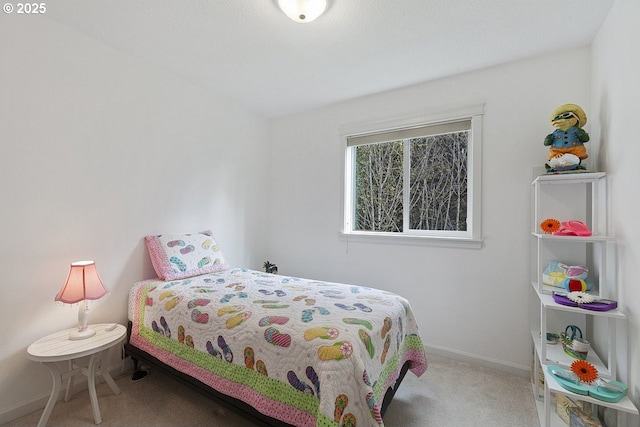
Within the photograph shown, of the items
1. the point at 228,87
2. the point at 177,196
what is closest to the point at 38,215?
the point at 177,196

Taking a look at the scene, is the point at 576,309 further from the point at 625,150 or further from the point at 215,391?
the point at 215,391

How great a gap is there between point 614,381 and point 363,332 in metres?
1.30

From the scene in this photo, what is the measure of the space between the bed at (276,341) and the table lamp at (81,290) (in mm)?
338

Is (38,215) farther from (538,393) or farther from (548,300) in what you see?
(538,393)

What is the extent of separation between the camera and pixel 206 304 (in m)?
1.82

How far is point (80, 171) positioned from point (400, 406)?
2.73 m

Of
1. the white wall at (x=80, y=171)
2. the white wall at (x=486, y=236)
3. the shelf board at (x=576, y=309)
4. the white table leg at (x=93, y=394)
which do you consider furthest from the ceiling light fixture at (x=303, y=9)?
the white table leg at (x=93, y=394)

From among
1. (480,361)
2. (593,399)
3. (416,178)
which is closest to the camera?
(593,399)

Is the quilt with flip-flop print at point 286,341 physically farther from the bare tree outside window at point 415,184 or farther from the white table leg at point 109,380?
the bare tree outside window at point 415,184

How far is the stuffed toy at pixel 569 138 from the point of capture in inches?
70.1

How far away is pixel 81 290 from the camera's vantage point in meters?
1.78

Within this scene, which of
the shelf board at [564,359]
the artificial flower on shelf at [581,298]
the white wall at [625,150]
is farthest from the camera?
the shelf board at [564,359]

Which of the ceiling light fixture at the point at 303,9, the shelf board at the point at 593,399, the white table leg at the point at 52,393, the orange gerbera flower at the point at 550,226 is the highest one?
the ceiling light fixture at the point at 303,9

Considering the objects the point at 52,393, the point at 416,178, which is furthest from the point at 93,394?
the point at 416,178
